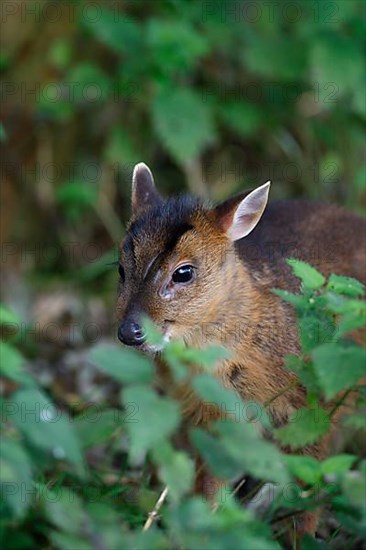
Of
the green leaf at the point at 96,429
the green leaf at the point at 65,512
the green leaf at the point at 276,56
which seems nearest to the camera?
the green leaf at the point at 65,512

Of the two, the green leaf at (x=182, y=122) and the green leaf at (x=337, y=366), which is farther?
the green leaf at (x=182, y=122)

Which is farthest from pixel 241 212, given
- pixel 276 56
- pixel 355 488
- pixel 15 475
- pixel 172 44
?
pixel 276 56

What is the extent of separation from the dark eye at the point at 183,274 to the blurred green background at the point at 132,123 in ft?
9.23

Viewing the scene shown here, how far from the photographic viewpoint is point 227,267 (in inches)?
203

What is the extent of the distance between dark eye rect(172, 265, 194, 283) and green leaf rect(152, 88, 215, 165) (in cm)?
276

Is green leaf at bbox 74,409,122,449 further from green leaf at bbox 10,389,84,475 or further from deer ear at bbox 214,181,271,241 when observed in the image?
deer ear at bbox 214,181,271,241

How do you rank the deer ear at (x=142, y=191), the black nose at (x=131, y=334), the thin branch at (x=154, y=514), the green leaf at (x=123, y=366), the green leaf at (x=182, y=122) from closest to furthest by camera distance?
the green leaf at (x=123, y=366), the thin branch at (x=154, y=514), the black nose at (x=131, y=334), the deer ear at (x=142, y=191), the green leaf at (x=182, y=122)

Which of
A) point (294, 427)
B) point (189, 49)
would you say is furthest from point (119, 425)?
point (189, 49)

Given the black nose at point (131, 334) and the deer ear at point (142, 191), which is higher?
the deer ear at point (142, 191)

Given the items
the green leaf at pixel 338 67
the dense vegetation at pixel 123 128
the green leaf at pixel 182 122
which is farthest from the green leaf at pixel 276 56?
the green leaf at pixel 182 122

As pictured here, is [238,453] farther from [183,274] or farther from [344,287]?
[183,274]

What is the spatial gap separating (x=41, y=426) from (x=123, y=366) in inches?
11.8

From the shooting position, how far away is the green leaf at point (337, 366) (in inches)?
139

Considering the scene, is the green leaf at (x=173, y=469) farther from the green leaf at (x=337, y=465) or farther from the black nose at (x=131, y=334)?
the black nose at (x=131, y=334)
